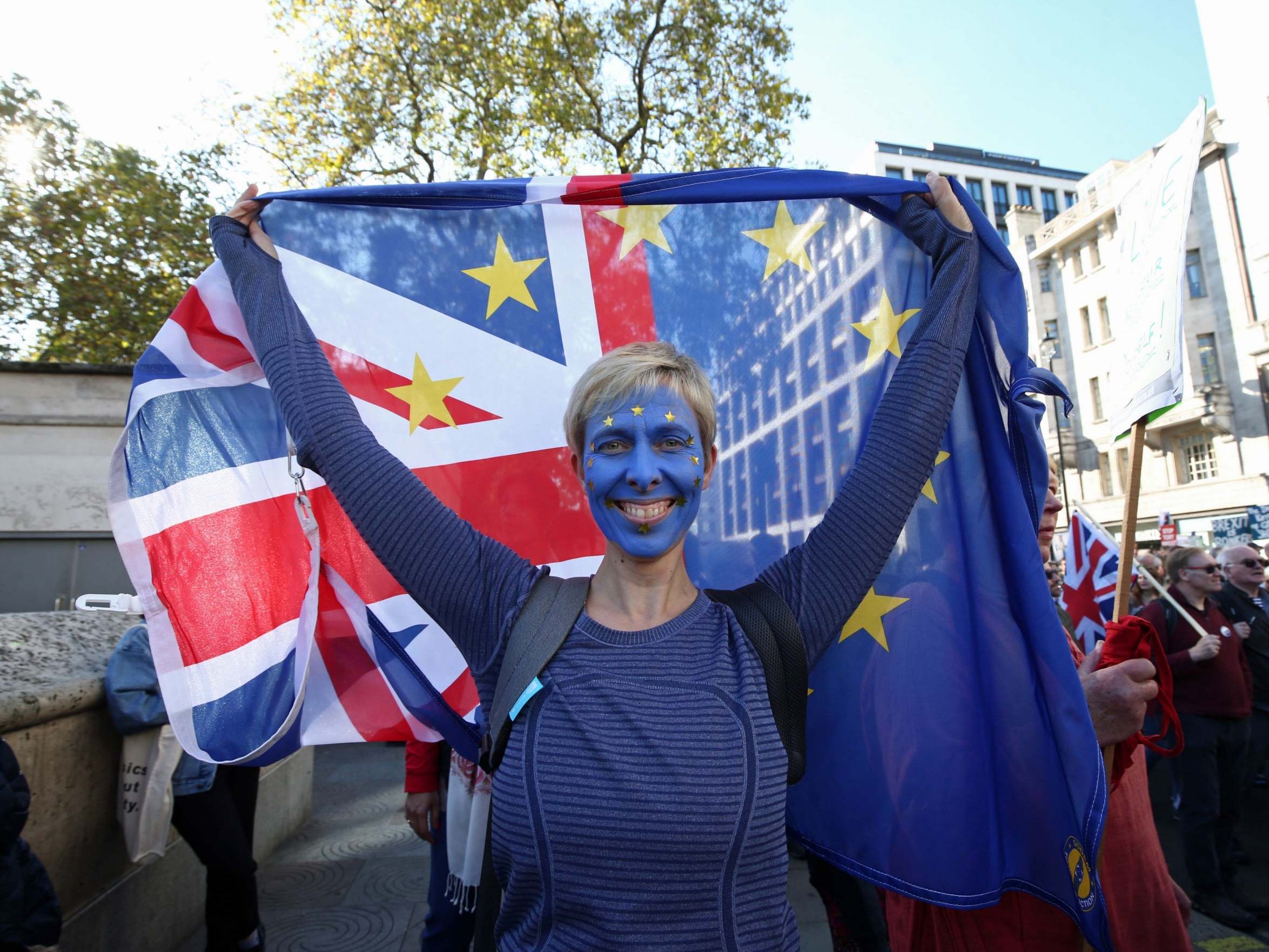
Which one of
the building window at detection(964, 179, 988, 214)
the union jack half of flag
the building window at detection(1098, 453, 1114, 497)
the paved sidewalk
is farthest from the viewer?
the building window at detection(964, 179, 988, 214)

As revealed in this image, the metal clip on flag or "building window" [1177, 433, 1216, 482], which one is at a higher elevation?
"building window" [1177, 433, 1216, 482]

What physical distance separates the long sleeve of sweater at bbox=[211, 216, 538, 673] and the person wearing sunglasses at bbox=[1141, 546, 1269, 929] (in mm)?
4336

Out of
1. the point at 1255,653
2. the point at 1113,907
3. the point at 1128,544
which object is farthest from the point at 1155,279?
the point at 1255,653

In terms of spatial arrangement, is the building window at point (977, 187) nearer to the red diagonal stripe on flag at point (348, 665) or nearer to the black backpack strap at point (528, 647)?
the red diagonal stripe on flag at point (348, 665)

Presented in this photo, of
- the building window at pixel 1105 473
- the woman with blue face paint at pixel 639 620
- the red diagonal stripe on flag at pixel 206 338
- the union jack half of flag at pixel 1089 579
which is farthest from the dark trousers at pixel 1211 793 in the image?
the building window at pixel 1105 473

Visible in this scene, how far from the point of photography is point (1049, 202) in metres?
61.4

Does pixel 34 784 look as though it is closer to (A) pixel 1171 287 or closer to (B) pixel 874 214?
(B) pixel 874 214

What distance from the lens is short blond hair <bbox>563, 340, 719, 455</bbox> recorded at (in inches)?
67.1

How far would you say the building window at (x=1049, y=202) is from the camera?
200 ft

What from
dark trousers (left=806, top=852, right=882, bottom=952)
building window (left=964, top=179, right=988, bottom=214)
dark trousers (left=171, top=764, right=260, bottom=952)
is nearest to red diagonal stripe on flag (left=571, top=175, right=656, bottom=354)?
dark trousers (left=806, top=852, right=882, bottom=952)

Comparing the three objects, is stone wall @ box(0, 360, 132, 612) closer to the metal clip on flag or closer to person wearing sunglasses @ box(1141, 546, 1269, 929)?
the metal clip on flag

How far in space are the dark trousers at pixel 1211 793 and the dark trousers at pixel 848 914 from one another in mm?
2505

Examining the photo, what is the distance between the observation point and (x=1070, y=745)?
73.4 inches

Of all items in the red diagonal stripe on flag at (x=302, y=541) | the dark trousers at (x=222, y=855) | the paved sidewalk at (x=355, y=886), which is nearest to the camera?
the red diagonal stripe on flag at (x=302, y=541)
